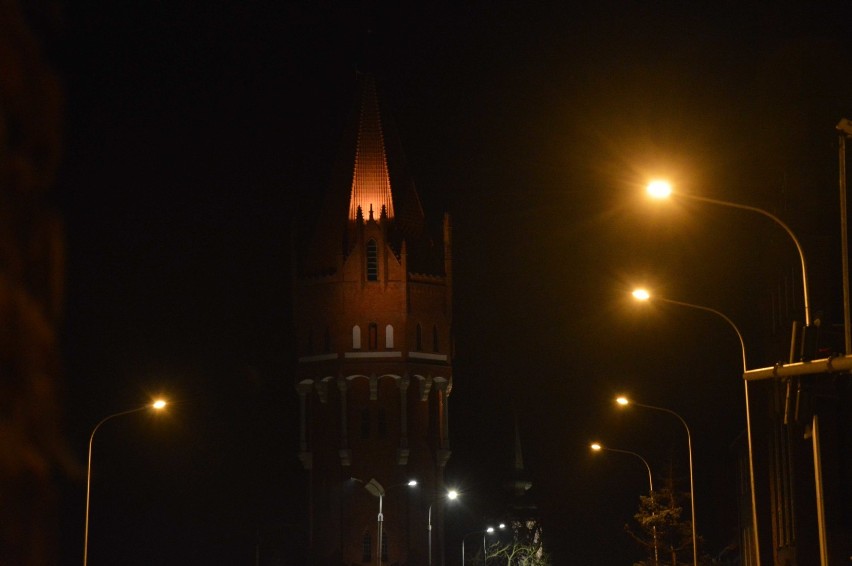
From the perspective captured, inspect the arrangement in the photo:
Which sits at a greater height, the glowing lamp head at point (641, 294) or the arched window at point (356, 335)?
the arched window at point (356, 335)

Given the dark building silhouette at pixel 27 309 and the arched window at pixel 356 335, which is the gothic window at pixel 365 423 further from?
the dark building silhouette at pixel 27 309

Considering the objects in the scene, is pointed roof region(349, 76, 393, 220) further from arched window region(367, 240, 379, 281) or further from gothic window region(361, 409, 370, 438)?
gothic window region(361, 409, 370, 438)

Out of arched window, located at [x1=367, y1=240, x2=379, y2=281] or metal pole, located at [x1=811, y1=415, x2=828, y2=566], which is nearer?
metal pole, located at [x1=811, y1=415, x2=828, y2=566]

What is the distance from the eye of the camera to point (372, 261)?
105 meters

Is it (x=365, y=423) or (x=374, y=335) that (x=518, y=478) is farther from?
(x=365, y=423)

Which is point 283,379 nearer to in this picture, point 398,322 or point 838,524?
point 398,322

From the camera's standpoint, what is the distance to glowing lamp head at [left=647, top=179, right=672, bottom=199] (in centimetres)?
2314

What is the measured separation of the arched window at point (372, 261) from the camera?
345ft

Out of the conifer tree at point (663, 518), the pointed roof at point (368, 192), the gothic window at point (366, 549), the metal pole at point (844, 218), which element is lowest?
the metal pole at point (844, 218)

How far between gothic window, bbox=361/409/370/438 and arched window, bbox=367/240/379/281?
8.88 metres

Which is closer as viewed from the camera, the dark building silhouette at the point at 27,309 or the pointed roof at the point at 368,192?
the dark building silhouette at the point at 27,309

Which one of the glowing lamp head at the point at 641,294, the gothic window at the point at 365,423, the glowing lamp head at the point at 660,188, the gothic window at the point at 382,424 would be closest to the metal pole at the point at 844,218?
the glowing lamp head at the point at 660,188

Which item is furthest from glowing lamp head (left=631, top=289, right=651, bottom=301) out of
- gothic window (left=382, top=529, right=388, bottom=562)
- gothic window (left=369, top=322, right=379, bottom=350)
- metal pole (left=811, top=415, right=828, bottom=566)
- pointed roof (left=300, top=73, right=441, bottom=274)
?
pointed roof (left=300, top=73, right=441, bottom=274)

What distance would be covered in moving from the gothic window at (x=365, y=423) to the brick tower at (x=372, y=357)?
0.50 feet
